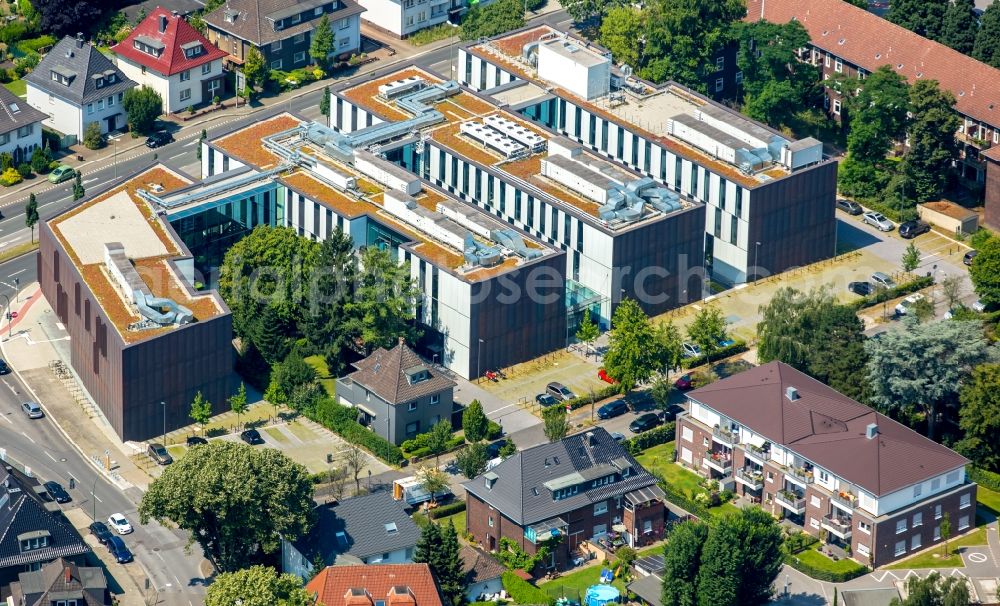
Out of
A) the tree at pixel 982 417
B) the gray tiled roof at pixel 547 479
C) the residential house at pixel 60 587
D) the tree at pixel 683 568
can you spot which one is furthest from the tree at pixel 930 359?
the residential house at pixel 60 587

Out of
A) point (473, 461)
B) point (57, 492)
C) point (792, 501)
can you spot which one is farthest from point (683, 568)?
point (57, 492)

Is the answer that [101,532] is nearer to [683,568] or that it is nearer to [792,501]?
[683,568]

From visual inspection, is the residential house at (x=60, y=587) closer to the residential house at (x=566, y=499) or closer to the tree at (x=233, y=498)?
the tree at (x=233, y=498)

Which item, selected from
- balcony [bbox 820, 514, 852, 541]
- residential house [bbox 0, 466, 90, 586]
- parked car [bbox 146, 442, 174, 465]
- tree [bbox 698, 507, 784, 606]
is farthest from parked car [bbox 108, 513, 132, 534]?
balcony [bbox 820, 514, 852, 541]

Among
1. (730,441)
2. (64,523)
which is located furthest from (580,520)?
(64,523)

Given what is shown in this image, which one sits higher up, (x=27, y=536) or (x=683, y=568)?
(x=683, y=568)
